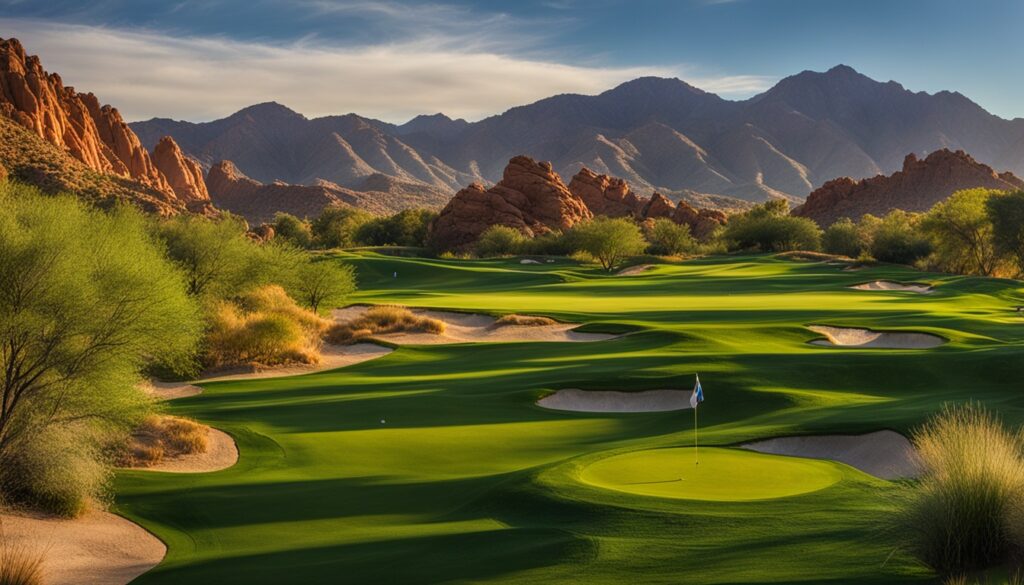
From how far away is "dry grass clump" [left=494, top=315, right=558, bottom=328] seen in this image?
41781 millimetres

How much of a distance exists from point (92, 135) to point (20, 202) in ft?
405

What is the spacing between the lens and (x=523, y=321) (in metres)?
42.2

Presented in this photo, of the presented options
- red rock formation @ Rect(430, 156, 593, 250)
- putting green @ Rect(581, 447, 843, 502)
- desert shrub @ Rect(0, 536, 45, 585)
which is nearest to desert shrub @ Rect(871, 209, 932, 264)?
red rock formation @ Rect(430, 156, 593, 250)

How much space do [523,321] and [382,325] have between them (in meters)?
5.84

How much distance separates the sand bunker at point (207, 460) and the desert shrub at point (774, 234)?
275 ft

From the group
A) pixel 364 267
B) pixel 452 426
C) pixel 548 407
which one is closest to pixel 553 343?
pixel 548 407

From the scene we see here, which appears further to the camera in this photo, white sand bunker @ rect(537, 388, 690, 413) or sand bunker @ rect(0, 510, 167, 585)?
white sand bunker @ rect(537, 388, 690, 413)

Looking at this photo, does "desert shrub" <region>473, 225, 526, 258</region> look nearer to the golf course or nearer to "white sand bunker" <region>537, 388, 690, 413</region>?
the golf course

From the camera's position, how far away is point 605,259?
84000 millimetres

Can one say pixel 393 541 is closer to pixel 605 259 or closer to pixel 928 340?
pixel 928 340

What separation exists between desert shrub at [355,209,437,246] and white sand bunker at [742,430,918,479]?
96.1m

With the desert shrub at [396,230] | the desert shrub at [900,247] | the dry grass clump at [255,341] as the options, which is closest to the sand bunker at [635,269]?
the desert shrub at [900,247]

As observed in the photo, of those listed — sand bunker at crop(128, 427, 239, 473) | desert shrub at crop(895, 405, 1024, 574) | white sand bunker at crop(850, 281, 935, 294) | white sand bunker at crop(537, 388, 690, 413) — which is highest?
desert shrub at crop(895, 405, 1024, 574)

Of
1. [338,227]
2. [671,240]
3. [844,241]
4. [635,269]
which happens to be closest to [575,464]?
[635,269]
